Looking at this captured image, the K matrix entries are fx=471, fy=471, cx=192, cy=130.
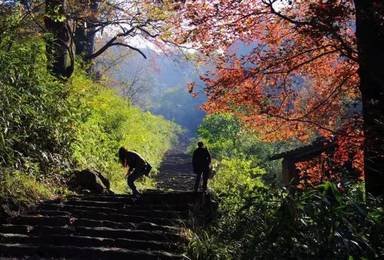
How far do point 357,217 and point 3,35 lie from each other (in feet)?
30.9

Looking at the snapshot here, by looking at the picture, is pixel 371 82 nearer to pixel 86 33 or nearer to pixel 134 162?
pixel 134 162

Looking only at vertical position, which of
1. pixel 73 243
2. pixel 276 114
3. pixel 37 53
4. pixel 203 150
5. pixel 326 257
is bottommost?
pixel 73 243

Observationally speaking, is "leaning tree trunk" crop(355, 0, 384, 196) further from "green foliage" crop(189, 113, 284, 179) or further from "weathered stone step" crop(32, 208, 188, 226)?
"green foliage" crop(189, 113, 284, 179)

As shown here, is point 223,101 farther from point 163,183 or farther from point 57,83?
point 163,183

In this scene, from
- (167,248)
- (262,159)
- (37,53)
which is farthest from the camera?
(262,159)

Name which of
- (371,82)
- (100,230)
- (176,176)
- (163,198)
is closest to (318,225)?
(371,82)

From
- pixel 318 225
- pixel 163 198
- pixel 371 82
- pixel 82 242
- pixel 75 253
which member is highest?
pixel 371 82

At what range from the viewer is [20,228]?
8.85 metres

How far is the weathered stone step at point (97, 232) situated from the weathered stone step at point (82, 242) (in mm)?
254

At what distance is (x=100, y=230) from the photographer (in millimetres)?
9094

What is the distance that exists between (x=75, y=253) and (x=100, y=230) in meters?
1.10

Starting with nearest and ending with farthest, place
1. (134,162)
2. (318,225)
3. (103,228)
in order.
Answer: (318,225)
(103,228)
(134,162)

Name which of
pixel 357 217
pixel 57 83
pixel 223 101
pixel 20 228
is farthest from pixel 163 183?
pixel 357 217

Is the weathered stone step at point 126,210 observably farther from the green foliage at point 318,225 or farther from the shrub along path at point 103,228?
the green foliage at point 318,225
